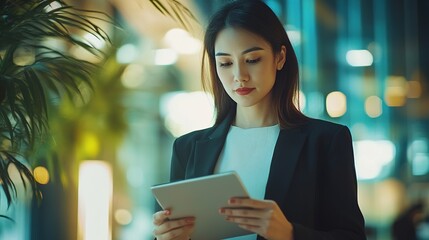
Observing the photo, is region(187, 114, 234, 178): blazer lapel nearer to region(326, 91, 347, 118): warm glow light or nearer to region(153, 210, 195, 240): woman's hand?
region(153, 210, 195, 240): woman's hand

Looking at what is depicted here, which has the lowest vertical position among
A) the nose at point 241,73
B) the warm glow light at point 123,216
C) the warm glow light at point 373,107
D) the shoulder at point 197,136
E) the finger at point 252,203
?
the warm glow light at point 123,216

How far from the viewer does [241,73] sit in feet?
4.73

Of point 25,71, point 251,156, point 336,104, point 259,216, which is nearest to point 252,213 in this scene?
point 259,216

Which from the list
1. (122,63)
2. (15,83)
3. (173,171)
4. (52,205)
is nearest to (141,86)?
(122,63)

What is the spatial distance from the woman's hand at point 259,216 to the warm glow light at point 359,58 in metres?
3.26

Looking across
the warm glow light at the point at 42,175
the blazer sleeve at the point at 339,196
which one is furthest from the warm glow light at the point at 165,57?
the blazer sleeve at the point at 339,196

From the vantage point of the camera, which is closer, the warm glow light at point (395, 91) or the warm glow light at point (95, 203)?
the warm glow light at point (95, 203)

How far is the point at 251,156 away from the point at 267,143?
50mm

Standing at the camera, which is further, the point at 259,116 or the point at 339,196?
the point at 259,116

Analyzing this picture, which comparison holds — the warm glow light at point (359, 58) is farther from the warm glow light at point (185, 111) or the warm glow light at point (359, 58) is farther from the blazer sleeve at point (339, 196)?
the blazer sleeve at point (339, 196)

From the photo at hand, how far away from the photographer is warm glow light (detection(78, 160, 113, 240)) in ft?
12.3

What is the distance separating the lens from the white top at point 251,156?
1495 millimetres

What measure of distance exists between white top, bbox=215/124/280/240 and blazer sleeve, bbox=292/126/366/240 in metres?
0.14

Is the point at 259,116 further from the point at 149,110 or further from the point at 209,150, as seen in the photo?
the point at 149,110
